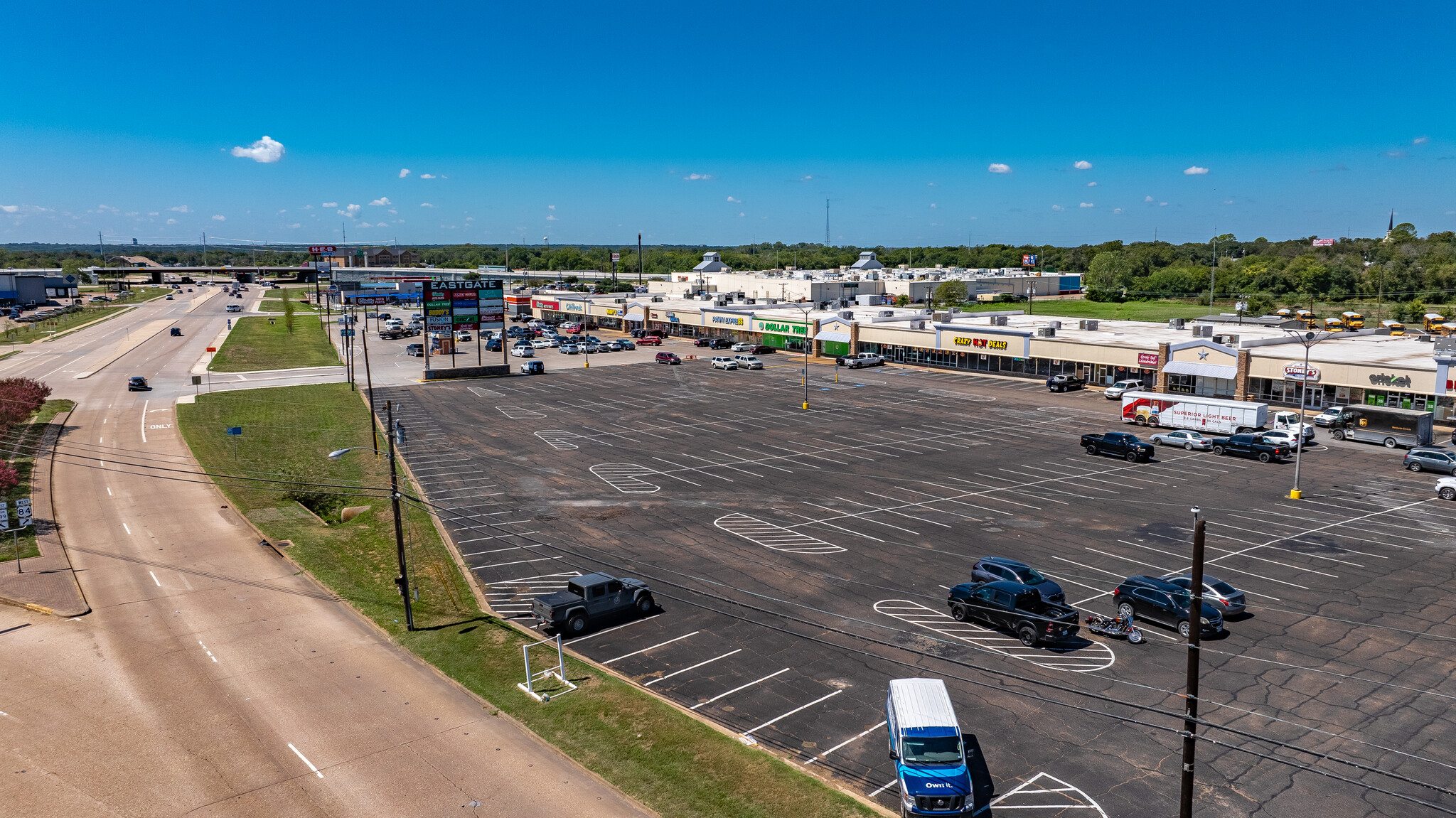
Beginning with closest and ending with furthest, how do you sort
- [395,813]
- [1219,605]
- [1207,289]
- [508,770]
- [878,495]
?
1. [395,813]
2. [508,770]
3. [1219,605]
4. [878,495]
5. [1207,289]

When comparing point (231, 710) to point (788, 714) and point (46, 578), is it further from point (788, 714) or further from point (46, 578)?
point (46, 578)

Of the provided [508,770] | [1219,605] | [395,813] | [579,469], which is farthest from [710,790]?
[579,469]

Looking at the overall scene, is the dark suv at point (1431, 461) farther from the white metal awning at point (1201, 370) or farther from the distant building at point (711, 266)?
the distant building at point (711, 266)

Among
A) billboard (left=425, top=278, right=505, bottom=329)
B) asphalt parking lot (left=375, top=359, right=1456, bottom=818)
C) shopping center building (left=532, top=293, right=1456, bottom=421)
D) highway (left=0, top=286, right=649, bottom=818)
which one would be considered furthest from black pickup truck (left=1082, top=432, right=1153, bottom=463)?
billboard (left=425, top=278, right=505, bottom=329)

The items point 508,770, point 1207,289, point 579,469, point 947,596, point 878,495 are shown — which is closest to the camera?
point 508,770

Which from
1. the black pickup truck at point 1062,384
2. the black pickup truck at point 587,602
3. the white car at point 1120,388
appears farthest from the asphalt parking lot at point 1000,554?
the black pickup truck at point 1062,384

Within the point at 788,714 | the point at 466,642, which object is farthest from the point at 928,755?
the point at 466,642

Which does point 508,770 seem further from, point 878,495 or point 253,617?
point 878,495
